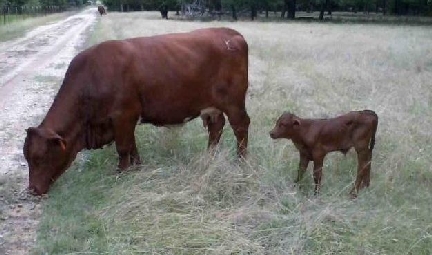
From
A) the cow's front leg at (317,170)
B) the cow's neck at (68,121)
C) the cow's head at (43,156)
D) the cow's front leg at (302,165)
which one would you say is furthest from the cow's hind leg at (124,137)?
the cow's front leg at (317,170)

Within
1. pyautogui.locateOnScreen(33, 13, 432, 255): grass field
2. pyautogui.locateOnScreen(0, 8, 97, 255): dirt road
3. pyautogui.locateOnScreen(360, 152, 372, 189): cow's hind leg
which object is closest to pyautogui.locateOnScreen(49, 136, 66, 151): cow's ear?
pyautogui.locateOnScreen(33, 13, 432, 255): grass field

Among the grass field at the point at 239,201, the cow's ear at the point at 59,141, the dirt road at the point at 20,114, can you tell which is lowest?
the dirt road at the point at 20,114

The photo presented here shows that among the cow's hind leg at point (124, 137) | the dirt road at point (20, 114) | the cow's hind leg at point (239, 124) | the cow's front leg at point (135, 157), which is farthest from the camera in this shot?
the cow's hind leg at point (239, 124)

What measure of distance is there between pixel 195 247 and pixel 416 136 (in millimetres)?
4536

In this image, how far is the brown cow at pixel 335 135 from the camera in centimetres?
625

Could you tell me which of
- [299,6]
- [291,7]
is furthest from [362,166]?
[299,6]

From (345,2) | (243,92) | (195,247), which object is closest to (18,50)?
(243,92)

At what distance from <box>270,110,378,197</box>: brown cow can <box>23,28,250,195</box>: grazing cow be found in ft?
3.97

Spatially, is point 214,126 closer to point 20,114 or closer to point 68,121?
point 68,121

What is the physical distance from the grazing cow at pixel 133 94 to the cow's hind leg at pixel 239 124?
12 mm

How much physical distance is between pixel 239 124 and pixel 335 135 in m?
1.64

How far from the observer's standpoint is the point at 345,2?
62531 millimetres

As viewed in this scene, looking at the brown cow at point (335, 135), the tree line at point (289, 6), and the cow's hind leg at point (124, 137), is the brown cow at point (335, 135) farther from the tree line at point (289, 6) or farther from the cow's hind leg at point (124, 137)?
the tree line at point (289, 6)

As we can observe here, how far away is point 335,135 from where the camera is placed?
6.25m
